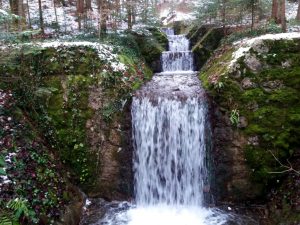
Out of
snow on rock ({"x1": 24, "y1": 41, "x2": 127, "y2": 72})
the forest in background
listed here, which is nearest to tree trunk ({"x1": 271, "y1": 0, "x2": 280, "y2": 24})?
the forest in background

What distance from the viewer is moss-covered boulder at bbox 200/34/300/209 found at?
805 centimetres

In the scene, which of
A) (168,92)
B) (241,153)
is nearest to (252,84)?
(241,153)

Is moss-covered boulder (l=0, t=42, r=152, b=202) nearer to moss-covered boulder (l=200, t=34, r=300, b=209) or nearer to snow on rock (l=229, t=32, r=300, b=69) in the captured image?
moss-covered boulder (l=200, t=34, r=300, b=209)

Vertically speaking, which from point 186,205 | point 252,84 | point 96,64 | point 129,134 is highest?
point 96,64

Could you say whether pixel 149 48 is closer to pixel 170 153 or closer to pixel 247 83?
pixel 247 83

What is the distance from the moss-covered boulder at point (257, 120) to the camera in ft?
26.4

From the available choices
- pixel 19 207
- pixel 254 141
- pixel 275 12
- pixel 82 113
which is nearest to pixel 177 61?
pixel 275 12

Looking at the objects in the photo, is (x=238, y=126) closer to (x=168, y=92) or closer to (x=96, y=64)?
(x=168, y=92)

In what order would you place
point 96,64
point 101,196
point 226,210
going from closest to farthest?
point 226,210
point 101,196
point 96,64

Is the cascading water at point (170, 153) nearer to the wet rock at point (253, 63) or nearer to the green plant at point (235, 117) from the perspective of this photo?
the green plant at point (235, 117)

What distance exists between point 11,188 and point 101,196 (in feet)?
10.1

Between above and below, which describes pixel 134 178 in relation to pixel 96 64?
below

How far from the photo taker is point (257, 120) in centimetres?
819

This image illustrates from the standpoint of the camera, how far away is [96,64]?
920cm
